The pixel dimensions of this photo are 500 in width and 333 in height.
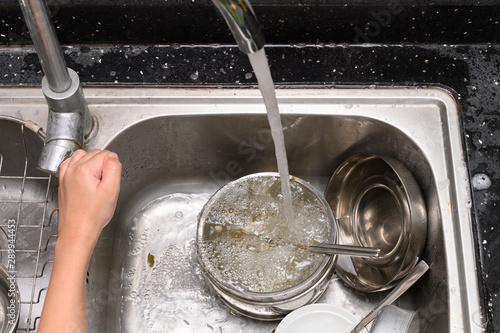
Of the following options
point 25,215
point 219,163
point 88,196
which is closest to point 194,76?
point 219,163

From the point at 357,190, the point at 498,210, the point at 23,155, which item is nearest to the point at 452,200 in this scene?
the point at 498,210

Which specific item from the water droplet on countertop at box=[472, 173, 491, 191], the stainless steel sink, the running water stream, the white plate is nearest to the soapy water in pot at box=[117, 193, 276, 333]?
the stainless steel sink

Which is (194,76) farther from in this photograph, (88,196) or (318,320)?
(318,320)

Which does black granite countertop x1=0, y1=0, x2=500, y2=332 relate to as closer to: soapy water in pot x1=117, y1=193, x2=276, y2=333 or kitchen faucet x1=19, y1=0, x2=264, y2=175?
kitchen faucet x1=19, y1=0, x2=264, y2=175

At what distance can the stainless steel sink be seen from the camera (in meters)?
0.82

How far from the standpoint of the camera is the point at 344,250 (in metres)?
0.80

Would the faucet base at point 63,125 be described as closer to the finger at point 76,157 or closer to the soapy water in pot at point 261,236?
the finger at point 76,157

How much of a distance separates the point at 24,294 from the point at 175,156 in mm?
363

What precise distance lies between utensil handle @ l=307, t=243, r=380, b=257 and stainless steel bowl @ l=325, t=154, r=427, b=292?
0.22ft

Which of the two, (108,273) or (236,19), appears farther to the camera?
(108,273)

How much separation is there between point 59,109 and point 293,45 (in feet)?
1.41

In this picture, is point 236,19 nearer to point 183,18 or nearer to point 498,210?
point 183,18

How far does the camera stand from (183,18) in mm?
913

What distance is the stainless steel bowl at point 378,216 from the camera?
831mm
